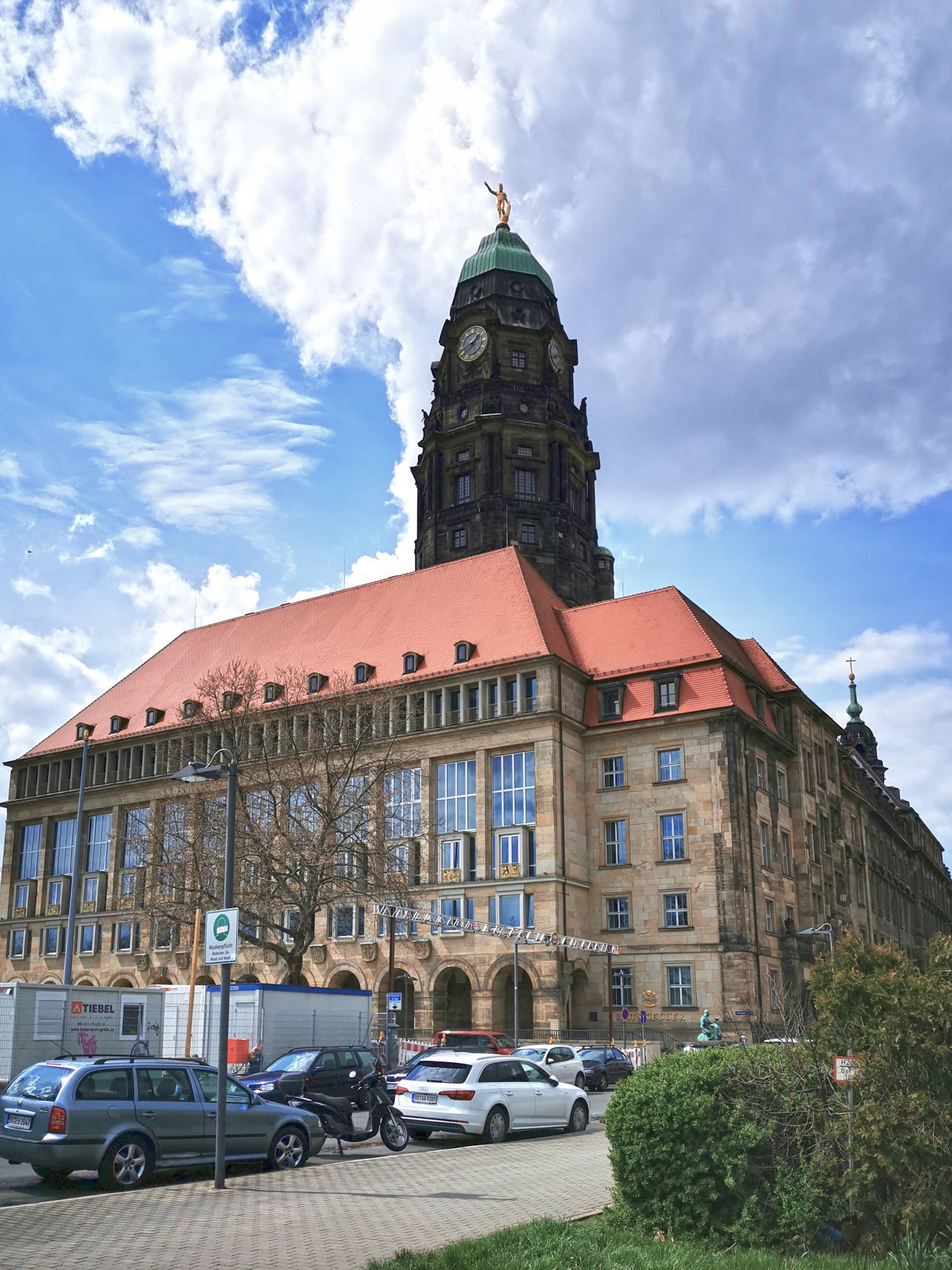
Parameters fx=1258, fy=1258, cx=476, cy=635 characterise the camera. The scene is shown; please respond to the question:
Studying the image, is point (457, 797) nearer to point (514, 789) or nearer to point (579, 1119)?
point (514, 789)

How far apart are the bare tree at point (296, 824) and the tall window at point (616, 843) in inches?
334

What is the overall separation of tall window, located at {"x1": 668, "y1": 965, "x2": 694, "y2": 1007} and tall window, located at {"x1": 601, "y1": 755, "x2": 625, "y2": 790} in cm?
832

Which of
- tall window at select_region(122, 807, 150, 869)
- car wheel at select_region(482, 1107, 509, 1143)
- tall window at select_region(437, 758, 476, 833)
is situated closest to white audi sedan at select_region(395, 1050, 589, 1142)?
car wheel at select_region(482, 1107, 509, 1143)

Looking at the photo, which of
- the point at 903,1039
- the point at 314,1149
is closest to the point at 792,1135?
the point at 903,1039

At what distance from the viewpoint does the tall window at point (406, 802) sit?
54250 millimetres

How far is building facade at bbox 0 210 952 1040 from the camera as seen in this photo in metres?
52.1

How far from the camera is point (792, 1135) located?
38.2 feet

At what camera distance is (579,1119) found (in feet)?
80.8

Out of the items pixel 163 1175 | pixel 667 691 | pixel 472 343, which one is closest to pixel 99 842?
pixel 667 691

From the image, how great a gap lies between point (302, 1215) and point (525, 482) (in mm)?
66792

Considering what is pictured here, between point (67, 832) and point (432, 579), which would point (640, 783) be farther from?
point (67, 832)

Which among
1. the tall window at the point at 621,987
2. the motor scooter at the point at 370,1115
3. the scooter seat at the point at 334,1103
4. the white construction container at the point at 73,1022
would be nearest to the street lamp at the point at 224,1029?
the motor scooter at the point at 370,1115

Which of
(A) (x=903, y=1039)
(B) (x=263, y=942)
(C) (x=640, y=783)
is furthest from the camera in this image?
(C) (x=640, y=783)

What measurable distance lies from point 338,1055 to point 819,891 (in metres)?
39.8
